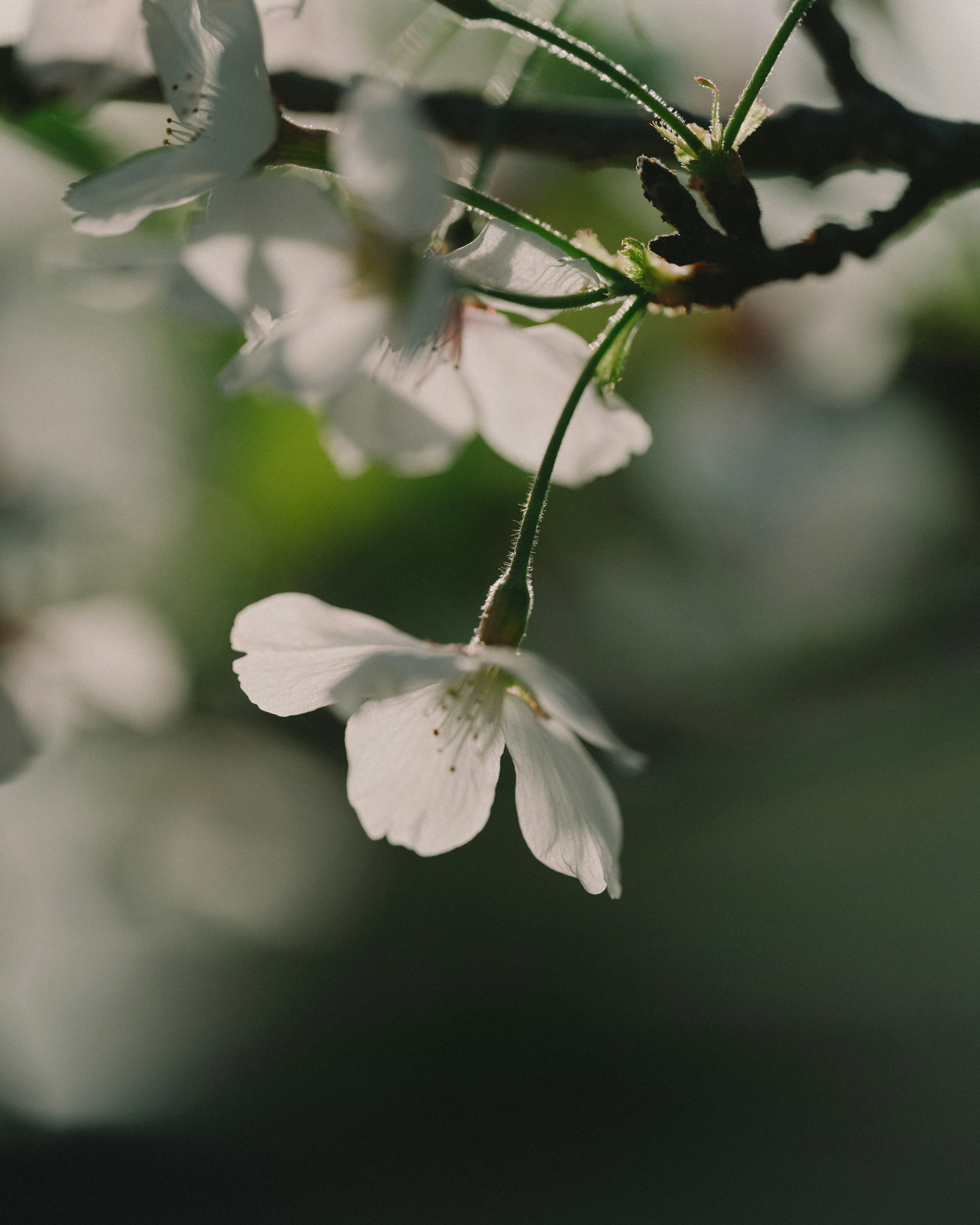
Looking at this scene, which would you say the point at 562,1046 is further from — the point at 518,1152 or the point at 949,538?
the point at 949,538

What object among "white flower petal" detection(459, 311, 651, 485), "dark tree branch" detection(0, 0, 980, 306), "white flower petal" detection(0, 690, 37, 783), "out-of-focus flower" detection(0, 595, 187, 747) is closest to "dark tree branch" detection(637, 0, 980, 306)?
"dark tree branch" detection(0, 0, 980, 306)

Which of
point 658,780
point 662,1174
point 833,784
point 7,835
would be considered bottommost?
point 662,1174

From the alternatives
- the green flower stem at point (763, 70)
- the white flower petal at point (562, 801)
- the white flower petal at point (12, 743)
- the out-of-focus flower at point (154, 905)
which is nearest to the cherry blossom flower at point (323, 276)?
the green flower stem at point (763, 70)

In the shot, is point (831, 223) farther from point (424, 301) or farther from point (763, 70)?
point (424, 301)

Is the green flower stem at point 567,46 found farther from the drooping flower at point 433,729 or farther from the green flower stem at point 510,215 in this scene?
the drooping flower at point 433,729

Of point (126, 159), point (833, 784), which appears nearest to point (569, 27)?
point (126, 159)

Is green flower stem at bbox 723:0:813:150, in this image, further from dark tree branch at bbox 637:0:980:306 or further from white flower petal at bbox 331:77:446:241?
white flower petal at bbox 331:77:446:241

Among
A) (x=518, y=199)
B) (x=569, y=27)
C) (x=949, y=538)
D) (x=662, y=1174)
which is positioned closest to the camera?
(x=569, y=27)
